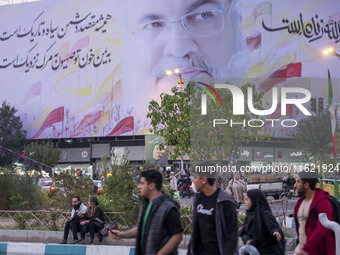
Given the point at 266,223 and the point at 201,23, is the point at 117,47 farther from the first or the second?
the point at 266,223

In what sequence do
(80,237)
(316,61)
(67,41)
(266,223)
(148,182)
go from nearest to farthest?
1. (148,182)
2. (266,223)
3. (80,237)
4. (316,61)
5. (67,41)

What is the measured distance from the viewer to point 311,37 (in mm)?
57281

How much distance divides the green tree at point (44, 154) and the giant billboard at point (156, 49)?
4266mm

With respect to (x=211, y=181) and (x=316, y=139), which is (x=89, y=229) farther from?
(x=211, y=181)

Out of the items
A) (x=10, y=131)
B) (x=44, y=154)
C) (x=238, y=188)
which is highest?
(x=10, y=131)

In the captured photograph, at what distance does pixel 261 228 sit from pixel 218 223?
848mm

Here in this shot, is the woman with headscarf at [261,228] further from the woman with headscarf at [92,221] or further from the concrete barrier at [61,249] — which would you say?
the woman with headscarf at [92,221]

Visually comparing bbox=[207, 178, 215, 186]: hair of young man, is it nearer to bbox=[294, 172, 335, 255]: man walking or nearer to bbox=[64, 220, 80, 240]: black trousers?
bbox=[294, 172, 335, 255]: man walking

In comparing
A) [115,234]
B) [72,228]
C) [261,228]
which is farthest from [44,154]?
[115,234]

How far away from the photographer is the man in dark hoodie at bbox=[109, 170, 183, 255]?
4.42 meters

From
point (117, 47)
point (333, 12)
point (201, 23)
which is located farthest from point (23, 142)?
A: point (333, 12)

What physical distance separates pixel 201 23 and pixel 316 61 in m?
10.5

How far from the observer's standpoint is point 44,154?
185 feet

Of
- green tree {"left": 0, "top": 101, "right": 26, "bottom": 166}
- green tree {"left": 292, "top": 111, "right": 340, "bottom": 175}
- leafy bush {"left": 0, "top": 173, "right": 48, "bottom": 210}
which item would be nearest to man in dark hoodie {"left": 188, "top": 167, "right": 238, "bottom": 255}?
green tree {"left": 292, "top": 111, "right": 340, "bottom": 175}
